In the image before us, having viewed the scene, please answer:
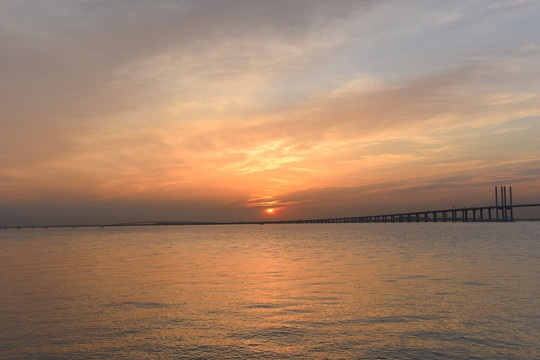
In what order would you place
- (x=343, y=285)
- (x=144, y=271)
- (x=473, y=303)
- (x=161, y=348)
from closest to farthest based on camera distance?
(x=161, y=348)
(x=473, y=303)
(x=343, y=285)
(x=144, y=271)

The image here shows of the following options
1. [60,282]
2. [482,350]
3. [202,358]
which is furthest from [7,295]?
[482,350]

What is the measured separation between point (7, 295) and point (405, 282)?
86.1 ft

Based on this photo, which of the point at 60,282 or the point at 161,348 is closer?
the point at 161,348

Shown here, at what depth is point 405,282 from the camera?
31266 millimetres

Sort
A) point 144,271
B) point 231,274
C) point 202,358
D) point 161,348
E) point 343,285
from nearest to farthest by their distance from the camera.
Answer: point 202,358, point 161,348, point 343,285, point 231,274, point 144,271

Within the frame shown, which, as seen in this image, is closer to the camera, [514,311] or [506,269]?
[514,311]

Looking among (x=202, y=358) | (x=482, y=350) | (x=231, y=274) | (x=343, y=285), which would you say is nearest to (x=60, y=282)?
(x=231, y=274)

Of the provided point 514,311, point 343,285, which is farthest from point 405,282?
point 514,311

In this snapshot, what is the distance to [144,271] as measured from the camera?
1636 inches

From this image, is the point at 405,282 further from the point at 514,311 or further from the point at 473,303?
the point at 514,311

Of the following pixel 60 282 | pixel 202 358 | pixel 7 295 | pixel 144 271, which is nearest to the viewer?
pixel 202 358

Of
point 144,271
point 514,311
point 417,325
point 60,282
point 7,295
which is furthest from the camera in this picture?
point 144,271

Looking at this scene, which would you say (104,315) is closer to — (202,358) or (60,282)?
(202,358)

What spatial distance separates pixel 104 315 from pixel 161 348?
23.3 feet
